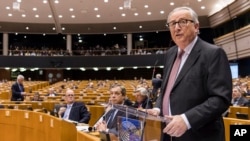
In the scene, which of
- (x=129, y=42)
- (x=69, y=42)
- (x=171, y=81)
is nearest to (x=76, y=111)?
(x=171, y=81)

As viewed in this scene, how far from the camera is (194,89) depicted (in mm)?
1804

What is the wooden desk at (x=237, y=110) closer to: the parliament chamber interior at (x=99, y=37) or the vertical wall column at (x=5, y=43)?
the parliament chamber interior at (x=99, y=37)

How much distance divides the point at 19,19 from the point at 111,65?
8.74 meters

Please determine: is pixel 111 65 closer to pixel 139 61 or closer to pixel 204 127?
pixel 139 61

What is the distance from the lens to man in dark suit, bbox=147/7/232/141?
5.55 ft

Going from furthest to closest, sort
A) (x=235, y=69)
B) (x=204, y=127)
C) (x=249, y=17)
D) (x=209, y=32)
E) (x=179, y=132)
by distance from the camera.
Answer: (x=209, y=32)
(x=235, y=69)
(x=249, y=17)
(x=204, y=127)
(x=179, y=132)

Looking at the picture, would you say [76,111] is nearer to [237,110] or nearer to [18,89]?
[237,110]

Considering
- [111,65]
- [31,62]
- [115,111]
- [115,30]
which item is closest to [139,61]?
[111,65]

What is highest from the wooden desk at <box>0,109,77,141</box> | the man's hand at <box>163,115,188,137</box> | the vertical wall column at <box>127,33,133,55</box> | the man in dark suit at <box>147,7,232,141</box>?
the vertical wall column at <box>127,33,133,55</box>

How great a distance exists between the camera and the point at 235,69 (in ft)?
84.2

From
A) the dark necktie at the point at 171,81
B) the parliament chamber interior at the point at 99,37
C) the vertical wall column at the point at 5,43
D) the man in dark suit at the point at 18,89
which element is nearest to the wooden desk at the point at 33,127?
the dark necktie at the point at 171,81

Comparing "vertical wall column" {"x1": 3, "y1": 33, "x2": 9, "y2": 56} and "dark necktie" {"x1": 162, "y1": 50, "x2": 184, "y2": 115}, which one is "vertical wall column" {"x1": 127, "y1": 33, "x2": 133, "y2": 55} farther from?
"dark necktie" {"x1": 162, "y1": 50, "x2": 184, "y2": 115}

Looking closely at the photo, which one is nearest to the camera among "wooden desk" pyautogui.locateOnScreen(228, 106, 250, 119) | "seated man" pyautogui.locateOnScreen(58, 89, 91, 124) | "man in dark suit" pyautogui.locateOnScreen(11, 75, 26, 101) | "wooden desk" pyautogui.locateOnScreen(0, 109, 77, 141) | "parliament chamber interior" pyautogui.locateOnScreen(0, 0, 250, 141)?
"wooden desk" pyautogui.locateOnScreen(0, 109, 77, 141)

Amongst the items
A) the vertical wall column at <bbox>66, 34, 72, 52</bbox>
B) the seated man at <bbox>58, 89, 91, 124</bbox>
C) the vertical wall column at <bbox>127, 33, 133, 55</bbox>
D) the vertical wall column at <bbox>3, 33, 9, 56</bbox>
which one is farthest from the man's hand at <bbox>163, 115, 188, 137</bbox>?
the vertical wall column at <bbox>3, 33, 9, 56</bbox>
